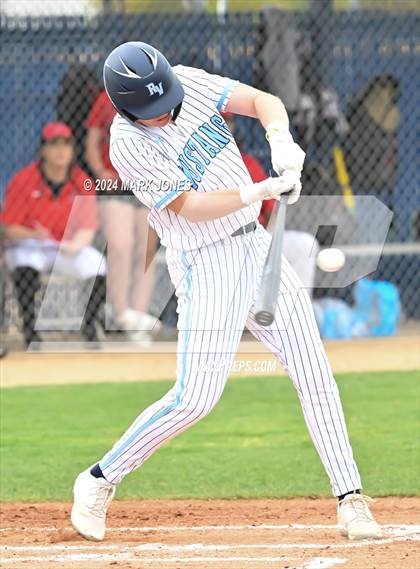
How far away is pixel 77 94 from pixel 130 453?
583 centimetres

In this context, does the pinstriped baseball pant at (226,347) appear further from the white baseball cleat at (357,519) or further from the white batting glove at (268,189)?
the white batting glove at (268,189)

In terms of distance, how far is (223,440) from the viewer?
7066 millimetres

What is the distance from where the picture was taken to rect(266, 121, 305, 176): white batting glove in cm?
448

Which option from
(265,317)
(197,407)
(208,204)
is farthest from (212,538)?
(208,204)

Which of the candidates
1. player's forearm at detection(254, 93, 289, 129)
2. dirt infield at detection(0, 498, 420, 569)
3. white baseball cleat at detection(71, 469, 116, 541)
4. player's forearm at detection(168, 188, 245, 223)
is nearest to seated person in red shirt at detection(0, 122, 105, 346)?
dirt infield at detection(0, 498, 420, 569)

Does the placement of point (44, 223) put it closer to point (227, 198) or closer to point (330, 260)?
point (330, 260)

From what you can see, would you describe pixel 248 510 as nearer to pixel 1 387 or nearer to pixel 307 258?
pixel 307 258

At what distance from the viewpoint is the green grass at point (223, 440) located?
6078mm

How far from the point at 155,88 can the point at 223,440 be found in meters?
3.01

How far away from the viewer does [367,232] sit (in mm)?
10258

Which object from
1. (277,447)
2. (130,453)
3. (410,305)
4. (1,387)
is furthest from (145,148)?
(410,305)

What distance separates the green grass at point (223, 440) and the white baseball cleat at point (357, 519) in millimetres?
1089

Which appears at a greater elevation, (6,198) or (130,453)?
(130,453)

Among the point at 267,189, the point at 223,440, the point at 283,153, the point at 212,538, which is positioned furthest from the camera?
the point at 223,440
